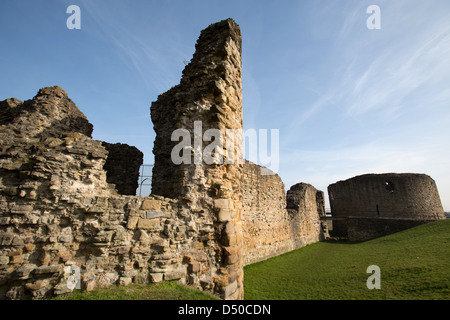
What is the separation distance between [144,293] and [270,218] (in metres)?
10.2

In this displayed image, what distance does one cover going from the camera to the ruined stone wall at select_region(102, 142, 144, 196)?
6.86m

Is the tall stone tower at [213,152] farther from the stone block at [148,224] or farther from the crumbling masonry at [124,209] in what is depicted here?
the stone block at [148,224]

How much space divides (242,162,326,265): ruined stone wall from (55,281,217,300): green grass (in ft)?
22.9

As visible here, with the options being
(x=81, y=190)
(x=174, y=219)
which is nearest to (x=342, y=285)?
(x=174, y=219)

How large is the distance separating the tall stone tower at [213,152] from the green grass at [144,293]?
729 mm

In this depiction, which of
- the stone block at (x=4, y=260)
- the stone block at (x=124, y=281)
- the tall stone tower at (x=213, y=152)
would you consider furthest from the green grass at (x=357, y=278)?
the stone block at (x=4, y=260)

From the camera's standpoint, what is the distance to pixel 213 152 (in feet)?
14.7

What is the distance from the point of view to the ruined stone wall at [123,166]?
6863 millimetres

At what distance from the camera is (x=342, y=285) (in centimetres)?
641

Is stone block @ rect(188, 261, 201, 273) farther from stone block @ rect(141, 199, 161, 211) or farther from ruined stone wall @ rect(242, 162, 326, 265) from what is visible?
ruined stone wall @ rect(242, 162, 326, 265)

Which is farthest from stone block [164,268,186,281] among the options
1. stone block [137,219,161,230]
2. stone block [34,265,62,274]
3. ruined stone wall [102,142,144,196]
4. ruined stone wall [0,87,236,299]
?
ruined stone wall [102,142,144,196]

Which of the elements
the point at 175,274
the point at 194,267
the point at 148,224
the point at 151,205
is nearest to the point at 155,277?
the point at 175,274
